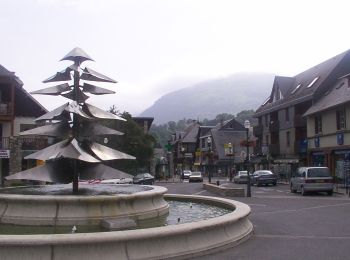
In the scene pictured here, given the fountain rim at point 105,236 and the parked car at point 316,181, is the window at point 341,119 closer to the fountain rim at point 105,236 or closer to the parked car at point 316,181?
the parked car at point 316,181

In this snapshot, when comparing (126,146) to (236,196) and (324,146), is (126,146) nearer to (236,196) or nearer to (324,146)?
(324,146)

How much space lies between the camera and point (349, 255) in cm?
959

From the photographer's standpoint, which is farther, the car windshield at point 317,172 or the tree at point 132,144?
the tree at point 132,144

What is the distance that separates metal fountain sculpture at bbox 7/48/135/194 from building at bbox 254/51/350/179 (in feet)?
128

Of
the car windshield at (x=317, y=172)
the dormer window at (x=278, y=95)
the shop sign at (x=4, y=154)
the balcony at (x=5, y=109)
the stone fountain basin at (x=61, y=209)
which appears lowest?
the stone fountain basin at (x=61, y=209)

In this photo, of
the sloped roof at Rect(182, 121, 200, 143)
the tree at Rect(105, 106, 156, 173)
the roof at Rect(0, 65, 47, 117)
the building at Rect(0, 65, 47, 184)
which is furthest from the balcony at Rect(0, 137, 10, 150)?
the sloped roof at Rect(182, 121, 200, 143)

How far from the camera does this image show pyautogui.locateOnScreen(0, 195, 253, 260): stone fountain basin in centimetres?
780

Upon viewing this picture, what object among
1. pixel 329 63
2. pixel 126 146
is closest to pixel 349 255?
pixel 329 63

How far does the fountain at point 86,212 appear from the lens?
7.96 metres

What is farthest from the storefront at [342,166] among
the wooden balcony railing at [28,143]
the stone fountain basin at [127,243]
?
the stone fountain basin at [127,243]

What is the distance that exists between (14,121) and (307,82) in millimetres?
31452

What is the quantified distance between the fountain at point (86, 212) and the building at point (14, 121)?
29.6 metres

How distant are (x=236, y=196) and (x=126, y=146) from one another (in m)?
33.2

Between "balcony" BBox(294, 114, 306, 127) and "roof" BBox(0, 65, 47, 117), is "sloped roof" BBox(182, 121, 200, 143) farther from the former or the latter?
"roof" BBox(0, 65, 47, 117)
